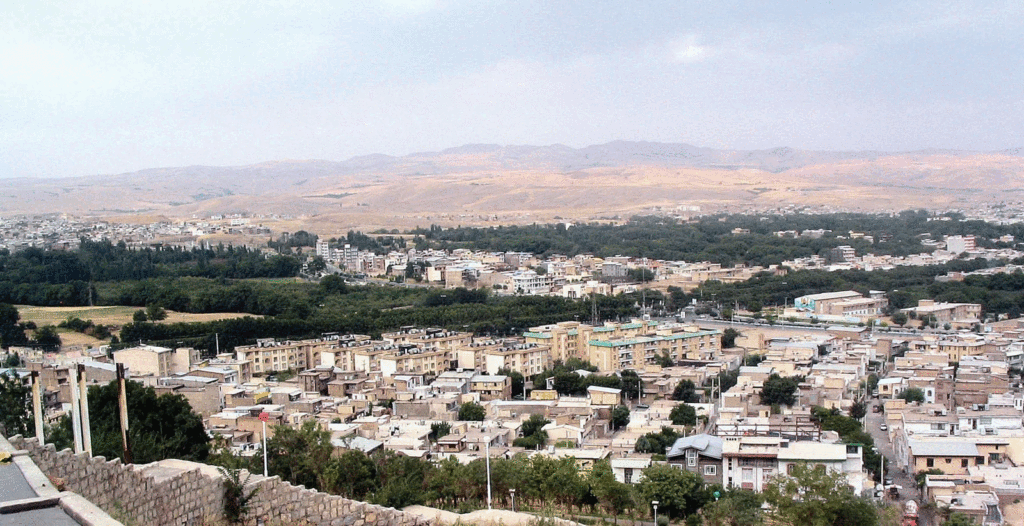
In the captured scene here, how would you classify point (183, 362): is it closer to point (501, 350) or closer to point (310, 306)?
point (501, 350)

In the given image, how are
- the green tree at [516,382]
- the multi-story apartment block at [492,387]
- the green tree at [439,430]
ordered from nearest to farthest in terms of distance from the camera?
the green tree at [439,430], the multi-story apartment block at [492,387], the green tree at [516,382]

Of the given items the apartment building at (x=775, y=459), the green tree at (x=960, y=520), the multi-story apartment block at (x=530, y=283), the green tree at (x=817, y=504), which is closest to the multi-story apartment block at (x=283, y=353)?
the apartment building at (x=775, y=459)

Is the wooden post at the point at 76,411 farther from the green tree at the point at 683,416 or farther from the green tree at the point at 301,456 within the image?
the green tree at the point at 683,416

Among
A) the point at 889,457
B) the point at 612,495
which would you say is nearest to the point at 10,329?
the point at 612,495

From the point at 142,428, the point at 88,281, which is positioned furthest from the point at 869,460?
the point at 88,281

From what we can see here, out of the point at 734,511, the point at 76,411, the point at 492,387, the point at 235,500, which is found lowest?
the point at 492,387

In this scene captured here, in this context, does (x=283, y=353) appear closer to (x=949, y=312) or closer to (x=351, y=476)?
(x=351, y=476)
